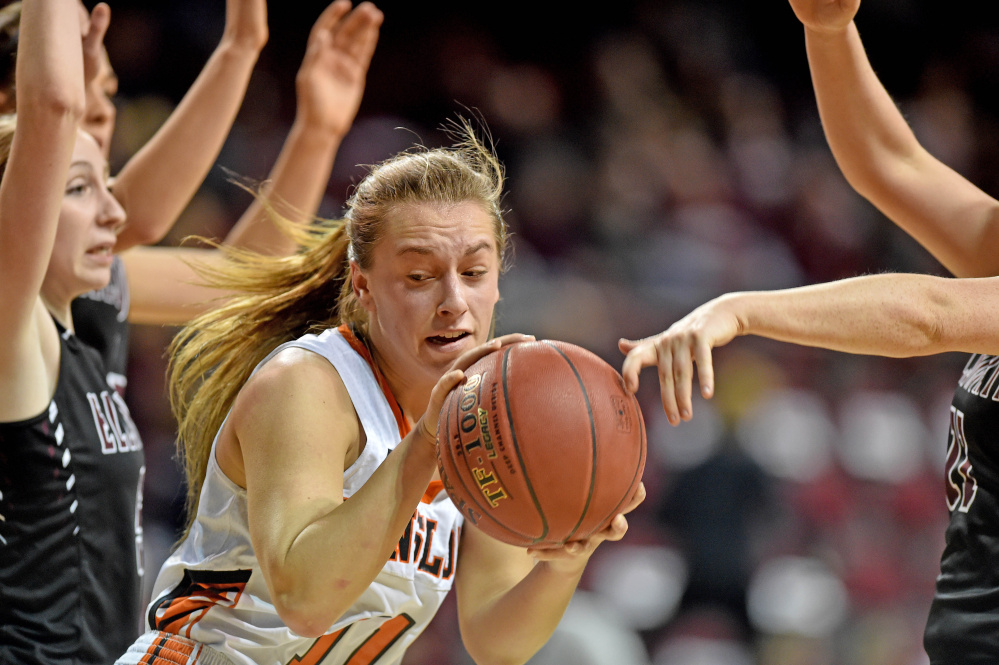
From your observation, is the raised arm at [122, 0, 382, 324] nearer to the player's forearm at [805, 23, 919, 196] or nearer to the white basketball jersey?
→ the white basketball jersey

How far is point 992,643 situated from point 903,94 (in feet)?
26.3

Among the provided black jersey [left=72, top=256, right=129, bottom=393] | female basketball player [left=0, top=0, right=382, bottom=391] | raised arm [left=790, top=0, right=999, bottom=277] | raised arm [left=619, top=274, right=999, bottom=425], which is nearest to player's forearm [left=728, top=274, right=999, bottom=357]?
raised arm [left=619, top=274, right=999, bottom=425]

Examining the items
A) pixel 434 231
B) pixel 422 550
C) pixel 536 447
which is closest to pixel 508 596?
pixel 422 550

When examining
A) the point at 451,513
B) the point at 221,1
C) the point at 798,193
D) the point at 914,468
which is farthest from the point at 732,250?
the point at 451,513

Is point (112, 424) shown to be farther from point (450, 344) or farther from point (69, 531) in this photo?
point (450, 344)

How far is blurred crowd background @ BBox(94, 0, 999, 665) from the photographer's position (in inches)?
231

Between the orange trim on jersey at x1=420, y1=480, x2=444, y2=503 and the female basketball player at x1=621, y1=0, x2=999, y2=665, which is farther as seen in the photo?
the orange trim on jersey at x1=420, y1=480, x2=444, y2=503

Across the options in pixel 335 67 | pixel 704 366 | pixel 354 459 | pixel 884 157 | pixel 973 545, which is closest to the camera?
pixel 704 366

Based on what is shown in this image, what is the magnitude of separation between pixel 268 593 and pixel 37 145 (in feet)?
3.80

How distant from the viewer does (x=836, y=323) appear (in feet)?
6.30

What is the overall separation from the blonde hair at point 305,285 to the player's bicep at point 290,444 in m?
0.37

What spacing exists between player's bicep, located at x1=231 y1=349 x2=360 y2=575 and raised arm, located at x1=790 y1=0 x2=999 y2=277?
5.11 feet

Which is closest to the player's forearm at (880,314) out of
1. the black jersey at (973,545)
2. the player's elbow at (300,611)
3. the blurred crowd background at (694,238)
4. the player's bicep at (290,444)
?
the black jersey at (973,545)

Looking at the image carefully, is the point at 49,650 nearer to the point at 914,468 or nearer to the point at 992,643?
the point at 992,643
